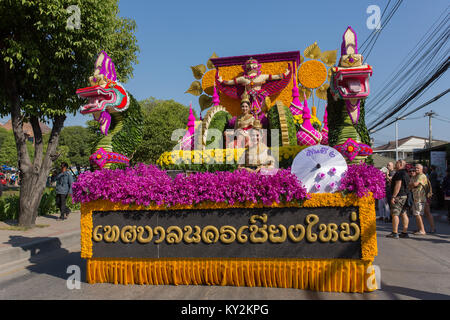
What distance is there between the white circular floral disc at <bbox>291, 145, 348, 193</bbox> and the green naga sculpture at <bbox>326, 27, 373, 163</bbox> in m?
0.43

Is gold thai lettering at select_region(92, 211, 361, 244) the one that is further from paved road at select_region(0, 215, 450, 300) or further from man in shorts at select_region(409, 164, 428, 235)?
man in shorts at select_region(409, 164, 428, 235)

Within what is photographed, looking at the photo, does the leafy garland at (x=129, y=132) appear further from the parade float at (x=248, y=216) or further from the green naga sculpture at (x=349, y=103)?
the green naga sculpture at (x=349, y=103)

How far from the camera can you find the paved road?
3.66 m

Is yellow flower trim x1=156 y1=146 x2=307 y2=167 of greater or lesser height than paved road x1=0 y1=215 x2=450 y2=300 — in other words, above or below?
above

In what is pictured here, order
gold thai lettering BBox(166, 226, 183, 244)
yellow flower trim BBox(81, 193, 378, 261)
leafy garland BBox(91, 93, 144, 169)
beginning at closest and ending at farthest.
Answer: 1. yellow flower trim BBox(81, 193, 378, 261)
2. gold thai lettering BBox(166, 226, 183, 244)
3. leafy garland BBox(91, 93, 144, 169)

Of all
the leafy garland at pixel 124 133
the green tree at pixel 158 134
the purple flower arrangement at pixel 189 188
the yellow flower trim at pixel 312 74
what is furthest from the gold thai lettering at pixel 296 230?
the green tree at pixel 158 134

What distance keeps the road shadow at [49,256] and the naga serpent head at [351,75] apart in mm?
4578

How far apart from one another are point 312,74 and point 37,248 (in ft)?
26.4

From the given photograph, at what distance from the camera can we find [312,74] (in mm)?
8688

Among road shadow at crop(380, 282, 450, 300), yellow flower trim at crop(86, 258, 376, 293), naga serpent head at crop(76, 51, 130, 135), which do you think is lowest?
road shadow at crop(380, 282, 450, 300)

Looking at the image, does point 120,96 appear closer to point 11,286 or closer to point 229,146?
point 229,146

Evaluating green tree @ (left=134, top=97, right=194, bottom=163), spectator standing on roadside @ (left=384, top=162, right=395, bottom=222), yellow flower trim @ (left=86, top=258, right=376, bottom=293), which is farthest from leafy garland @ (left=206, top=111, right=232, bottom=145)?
green tree @ (left=134, top=97, right=194, bottom=163)

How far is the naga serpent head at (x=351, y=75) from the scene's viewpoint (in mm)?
4113

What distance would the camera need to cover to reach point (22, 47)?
7.52 m
